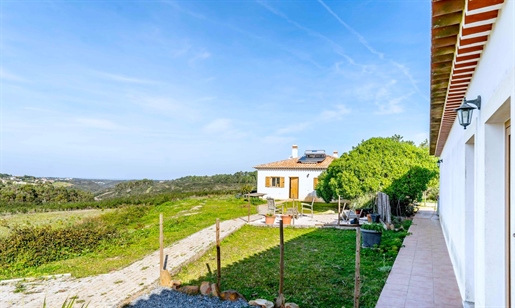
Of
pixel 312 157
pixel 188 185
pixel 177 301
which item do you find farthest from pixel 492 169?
pixel 188 185

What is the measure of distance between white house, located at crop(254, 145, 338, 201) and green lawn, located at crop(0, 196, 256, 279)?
6122 mm

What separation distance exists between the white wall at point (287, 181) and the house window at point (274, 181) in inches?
9.2

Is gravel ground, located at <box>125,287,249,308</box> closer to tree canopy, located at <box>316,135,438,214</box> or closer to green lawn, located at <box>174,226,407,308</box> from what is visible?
green lawn, located at <box>174,226,407,308</box>

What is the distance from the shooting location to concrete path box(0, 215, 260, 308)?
17.6 ft

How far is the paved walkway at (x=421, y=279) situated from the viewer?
4676mm

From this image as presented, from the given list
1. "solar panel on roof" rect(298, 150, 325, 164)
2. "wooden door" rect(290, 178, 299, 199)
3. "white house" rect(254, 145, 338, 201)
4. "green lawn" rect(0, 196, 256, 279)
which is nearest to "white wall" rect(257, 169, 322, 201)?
"white house" rect(254, 145, 338, 201)

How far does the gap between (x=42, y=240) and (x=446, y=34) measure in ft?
34.7

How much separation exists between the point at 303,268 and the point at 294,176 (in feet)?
58.2

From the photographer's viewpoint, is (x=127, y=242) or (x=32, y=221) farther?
(x=32, y=221)

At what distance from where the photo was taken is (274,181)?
83.5 ft

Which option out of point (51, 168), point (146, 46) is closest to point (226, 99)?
point (146, 46)

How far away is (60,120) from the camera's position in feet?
61.4

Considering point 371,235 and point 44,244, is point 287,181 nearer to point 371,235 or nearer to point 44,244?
point 371,235

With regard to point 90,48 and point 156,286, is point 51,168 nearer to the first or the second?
point 90,48
